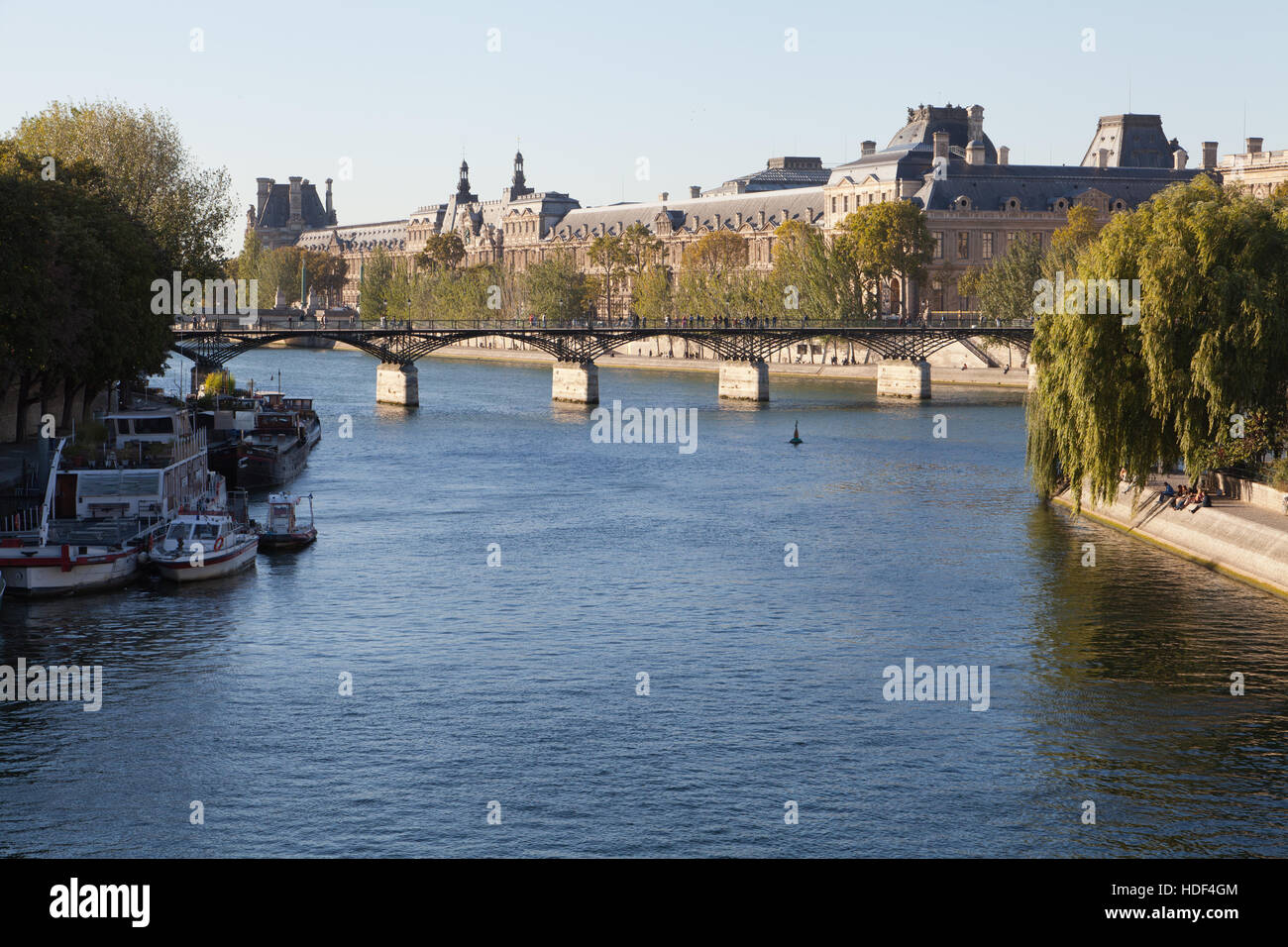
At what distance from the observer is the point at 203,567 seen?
47750 mm

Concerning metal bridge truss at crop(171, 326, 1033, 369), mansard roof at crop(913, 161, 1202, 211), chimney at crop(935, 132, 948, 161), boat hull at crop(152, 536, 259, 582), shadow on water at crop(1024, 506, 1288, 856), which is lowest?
shadow on water at crop(1024, 506, 1288, 856)

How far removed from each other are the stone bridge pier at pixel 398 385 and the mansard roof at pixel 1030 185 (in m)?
70.3

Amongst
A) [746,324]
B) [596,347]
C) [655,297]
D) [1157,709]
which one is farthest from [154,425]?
[655,297]

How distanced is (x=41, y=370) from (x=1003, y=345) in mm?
91670

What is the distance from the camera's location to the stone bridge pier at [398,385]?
117625 mm

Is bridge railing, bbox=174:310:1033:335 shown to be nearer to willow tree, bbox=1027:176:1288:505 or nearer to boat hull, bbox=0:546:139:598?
willow tree, bbox=1027:176:1288:505

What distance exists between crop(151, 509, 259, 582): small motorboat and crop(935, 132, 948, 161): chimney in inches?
5150

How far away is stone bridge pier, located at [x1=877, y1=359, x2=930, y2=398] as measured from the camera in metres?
124

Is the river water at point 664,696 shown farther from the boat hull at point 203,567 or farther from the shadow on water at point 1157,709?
the boat hull at point 203,567

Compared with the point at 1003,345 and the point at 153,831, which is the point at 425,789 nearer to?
the point at 153,831

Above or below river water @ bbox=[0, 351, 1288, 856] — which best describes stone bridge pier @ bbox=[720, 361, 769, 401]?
above

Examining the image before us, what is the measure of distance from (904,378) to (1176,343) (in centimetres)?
7519

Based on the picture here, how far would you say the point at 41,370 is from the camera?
61.6 metres

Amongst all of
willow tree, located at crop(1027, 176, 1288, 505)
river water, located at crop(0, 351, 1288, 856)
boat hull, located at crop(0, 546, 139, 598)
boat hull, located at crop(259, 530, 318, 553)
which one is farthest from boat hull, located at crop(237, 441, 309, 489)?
willow tree, located at crop(1027, 176, 1288, 505)
